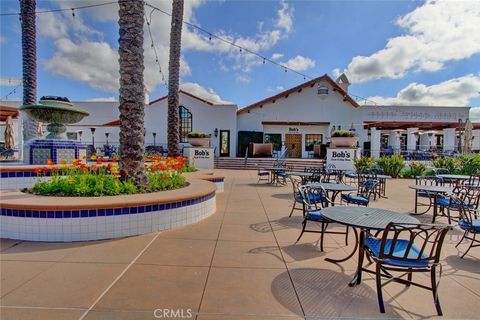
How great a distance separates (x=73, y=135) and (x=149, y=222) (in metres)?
21.4

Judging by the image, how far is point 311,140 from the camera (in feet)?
75.7

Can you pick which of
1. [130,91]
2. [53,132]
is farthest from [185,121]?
[130,91]

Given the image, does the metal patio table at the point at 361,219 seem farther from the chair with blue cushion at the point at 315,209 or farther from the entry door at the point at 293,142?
the entry door at the point at 293,142

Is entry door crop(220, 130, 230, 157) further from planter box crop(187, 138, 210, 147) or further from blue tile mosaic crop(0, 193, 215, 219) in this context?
blue tile mosaic crop(0, 193, 215, 219)

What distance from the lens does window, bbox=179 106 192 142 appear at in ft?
73.0

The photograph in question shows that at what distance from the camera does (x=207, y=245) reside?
12.6ft

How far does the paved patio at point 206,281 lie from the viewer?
7.65ft

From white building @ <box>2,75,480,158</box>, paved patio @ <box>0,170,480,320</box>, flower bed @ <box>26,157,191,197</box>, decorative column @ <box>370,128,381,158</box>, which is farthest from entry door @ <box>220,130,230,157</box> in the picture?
paved patio @ <box>0,170,480,320</box>

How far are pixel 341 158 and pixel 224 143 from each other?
10205mm

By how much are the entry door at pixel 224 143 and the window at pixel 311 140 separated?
6.94m

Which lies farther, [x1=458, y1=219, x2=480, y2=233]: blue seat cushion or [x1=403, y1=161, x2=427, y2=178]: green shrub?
[x1=403, y1=161, x2=427, y2=178]: green shrub

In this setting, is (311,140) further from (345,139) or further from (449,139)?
(449,139)

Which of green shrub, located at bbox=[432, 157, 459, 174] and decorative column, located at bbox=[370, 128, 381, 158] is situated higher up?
decorative column, located at bbox=[370, 128, 381, 158]

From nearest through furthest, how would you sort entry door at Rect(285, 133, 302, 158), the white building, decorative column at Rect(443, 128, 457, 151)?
the white building
decorative column at Rect(443, 128, 457, 151)
entry door at Rect(285, 133, 302, 158)
